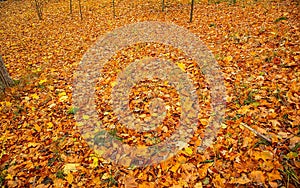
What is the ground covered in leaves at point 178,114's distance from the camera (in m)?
2.65

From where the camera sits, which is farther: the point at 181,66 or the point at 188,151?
the point at 181,66

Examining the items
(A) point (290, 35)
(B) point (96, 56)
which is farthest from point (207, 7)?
(B) point (96, 56)

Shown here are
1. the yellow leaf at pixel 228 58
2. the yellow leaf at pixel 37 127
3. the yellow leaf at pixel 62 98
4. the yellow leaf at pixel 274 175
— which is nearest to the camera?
the yellow leaf at pixel 274 175

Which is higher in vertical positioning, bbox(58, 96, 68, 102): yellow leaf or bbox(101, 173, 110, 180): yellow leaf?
bbox(58, 96, 68, 102): yellow leaf

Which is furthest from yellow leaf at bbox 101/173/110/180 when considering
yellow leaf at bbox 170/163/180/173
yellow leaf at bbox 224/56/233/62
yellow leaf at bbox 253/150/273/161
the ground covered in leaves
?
yellow leaf at bbox 224/56/233/62

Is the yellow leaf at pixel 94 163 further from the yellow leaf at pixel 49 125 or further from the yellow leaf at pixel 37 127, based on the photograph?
the yellow leaf at pixel 37 127

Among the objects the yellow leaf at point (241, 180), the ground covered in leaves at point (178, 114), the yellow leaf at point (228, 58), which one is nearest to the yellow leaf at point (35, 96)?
the ground covered in leaves at point (178, 114)

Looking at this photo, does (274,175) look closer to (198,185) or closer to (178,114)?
(198,185)

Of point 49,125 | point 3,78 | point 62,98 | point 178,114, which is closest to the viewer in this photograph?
point 178,114

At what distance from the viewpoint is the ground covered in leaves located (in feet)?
8.69

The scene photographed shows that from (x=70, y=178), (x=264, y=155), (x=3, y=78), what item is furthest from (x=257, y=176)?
Result: (x=3, y=78)

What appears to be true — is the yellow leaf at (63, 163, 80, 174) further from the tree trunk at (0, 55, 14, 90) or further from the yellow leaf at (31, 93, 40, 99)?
the tree trunk at (0, 55, 14, 90)

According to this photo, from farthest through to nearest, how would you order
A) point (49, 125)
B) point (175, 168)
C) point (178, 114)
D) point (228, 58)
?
1. point (228, 58)
2. point (49, 125)
3. point (178, 114)
4. point (175, 168)

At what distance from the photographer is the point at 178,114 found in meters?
3.76
